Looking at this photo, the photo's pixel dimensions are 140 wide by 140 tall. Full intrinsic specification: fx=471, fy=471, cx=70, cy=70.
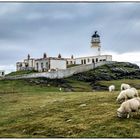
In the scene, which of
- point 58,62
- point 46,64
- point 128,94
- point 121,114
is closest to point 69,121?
point 121,114

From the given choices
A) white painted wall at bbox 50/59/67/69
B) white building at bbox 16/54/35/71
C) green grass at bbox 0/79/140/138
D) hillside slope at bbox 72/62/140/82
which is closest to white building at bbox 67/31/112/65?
white painted wall at bbox 50/59/67/69

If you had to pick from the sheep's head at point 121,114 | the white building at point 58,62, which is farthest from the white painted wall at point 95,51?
the sheep's head at point 121,114

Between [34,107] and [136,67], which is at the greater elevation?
[136,67]

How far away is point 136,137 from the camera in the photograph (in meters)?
24.5

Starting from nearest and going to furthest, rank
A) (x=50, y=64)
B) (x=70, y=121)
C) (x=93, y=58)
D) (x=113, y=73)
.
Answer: (x=70, y=121), (x=113, y=73), (x=93, y=58), (x=50, y=64)

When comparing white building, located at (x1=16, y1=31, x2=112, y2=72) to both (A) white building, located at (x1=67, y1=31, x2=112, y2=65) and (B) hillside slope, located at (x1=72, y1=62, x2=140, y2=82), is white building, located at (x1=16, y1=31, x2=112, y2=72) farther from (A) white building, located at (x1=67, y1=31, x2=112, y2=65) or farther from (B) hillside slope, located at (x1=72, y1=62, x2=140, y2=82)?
(B) hillside slope, located at (x1=72, y1=62, x2=140, y2=82)

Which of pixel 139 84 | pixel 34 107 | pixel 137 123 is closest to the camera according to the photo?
pixel 137 123

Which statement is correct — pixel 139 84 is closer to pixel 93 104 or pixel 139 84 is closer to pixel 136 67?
pixel 136 67

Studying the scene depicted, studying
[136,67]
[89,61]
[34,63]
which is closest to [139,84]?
[136,67]

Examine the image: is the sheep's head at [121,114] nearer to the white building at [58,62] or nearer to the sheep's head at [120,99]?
the sheep's head at [120,99]

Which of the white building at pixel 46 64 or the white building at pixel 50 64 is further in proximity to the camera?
the white building at pixel 50 64

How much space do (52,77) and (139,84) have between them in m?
20.5

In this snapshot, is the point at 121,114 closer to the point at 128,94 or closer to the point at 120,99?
the point at 128,94

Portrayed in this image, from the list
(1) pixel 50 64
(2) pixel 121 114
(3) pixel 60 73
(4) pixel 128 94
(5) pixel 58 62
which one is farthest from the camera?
(1) pixel 50 64
